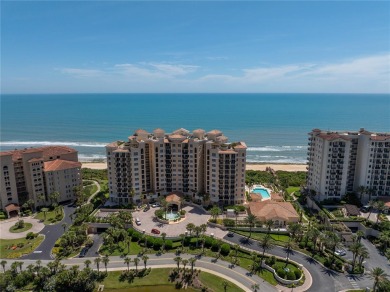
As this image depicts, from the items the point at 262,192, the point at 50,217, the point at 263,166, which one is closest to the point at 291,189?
the point at 262,192

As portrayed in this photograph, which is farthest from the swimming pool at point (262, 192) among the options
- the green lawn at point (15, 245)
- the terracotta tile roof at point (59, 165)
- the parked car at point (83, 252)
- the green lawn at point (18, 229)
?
the green lawn at point (18, 229)

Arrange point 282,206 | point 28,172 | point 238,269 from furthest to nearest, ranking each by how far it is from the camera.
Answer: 1. point 28,172
2. point 282,206
3. point 238,269

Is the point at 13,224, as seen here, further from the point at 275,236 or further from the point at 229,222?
the point at 275,236

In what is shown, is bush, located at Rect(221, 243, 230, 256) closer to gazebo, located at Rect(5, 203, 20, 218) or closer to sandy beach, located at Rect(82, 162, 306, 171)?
gazebo, located at Rect(5, 203, 20, 218)

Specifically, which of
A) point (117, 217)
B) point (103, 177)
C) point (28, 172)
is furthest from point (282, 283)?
point (103, 177)

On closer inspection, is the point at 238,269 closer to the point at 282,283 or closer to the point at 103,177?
the point at 282,283
